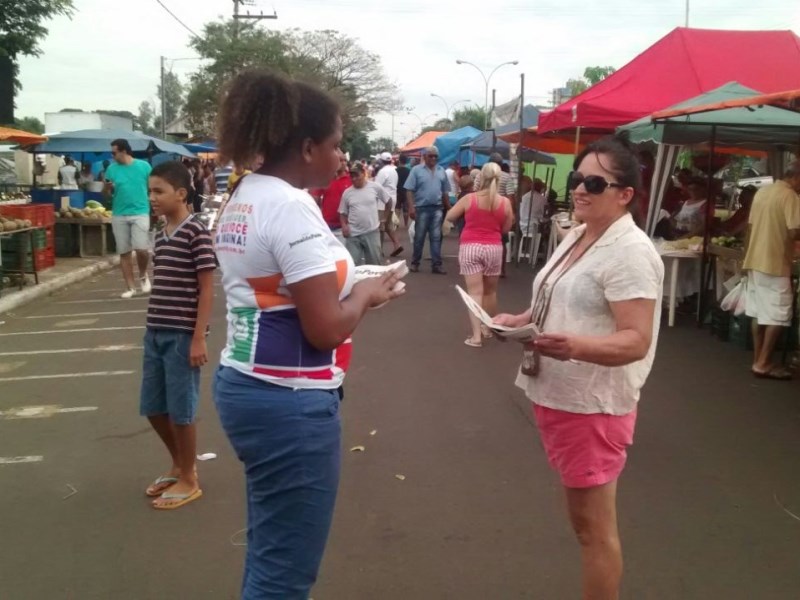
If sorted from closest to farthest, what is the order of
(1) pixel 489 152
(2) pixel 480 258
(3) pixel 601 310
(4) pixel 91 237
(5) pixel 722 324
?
(3) pixel 601 310 → (2) pixel 480 258 → (5) pixel 722 324 → (4) pixel 91 237 → (1) pixel 489 152

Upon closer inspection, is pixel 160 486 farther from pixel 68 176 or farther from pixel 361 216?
pixel 68 176

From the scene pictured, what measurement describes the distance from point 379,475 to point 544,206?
11042mm

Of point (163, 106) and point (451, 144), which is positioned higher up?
point (163, 106)

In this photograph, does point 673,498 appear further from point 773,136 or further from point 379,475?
point 773,136

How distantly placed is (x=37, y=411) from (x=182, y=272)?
9.14 feet

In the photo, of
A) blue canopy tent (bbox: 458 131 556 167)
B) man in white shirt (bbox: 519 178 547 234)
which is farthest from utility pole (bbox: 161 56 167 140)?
man in white shirt (bbox: 519 178 547 234)

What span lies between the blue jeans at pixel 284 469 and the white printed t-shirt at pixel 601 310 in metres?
0.81

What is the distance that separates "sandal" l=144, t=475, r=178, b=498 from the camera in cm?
441

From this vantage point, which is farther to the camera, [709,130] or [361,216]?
[361,216]

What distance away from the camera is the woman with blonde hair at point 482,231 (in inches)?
314

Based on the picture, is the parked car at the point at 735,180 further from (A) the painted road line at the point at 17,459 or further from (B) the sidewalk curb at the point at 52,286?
(A) the painted road line at the point at 17,459

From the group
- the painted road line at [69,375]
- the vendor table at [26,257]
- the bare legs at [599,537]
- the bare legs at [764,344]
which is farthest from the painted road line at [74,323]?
the bare legs at [599,537]

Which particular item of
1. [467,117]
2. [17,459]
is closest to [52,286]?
[17,459]

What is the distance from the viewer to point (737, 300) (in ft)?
25.9
